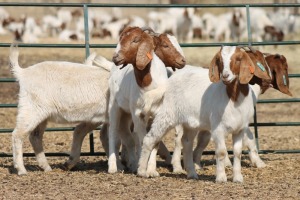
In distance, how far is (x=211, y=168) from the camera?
1166 centimetres

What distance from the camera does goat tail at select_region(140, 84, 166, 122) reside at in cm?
1045

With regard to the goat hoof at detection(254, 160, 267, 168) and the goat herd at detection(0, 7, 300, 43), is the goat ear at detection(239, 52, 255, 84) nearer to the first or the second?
the goat hoof at detection(254, 160, 267, 168)

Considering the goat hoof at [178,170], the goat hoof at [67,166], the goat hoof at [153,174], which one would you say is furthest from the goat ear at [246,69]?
the goat hoof at [67,166]

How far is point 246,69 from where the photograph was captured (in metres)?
9.59

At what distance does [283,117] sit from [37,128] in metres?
7.64

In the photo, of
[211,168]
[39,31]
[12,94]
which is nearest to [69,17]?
[39,31]

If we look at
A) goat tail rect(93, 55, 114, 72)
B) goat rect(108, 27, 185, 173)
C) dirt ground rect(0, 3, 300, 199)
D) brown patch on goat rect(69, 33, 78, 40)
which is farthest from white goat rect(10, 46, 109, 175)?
brown patch on goat rect(69, 33, 78, 40)

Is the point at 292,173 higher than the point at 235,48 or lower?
lower

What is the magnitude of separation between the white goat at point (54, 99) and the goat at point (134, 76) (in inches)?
10.0

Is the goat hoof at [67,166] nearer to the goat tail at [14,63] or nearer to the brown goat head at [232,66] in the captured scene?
the goat tail at [14,63]

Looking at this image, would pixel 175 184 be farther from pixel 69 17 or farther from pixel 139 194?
pixel 69 17

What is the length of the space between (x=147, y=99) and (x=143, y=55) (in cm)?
54

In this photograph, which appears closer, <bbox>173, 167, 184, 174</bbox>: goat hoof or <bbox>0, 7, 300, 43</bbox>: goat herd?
<bbox>173, 167, 184, 174</bbox>: goat hoof

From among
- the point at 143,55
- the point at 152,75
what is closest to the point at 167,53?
the point at 152,75
